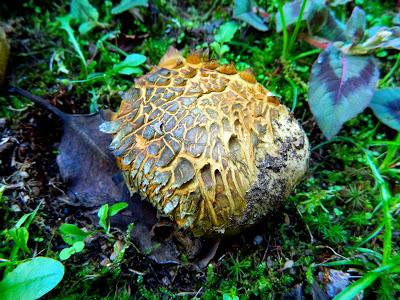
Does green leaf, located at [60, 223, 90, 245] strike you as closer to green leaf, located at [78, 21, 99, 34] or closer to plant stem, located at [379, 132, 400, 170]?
green leaf, located at [78, 21, 99, 34]

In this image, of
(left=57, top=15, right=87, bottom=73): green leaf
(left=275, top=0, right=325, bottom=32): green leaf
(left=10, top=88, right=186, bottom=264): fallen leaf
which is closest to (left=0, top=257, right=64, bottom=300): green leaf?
(left=10, top=88, right=186, bottom=264): fallen leaf

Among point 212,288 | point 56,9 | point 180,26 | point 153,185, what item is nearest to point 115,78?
point 180,26

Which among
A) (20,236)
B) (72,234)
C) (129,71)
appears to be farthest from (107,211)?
(129,71)

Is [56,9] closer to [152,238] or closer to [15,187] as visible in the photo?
[15,187]

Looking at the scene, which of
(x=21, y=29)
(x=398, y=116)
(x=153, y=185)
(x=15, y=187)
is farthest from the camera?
(x=21, y=29)

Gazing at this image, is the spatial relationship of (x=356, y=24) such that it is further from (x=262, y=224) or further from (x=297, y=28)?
(x=262, y=224)

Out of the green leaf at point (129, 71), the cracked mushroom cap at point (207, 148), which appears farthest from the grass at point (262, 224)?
the cracked mushroom cap at point (207, 148)

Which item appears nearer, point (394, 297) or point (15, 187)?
point (394, 297)
